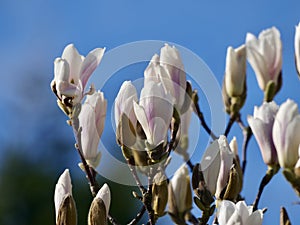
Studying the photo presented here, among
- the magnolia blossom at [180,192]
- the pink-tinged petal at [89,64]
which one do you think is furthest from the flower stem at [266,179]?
the pink-tinged petal at [89,64]

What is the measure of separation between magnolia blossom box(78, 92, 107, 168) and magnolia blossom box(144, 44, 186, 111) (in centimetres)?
6

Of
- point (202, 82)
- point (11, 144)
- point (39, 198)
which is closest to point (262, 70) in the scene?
point (202, 82)

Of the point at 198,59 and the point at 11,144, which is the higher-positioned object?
the point at 11,144

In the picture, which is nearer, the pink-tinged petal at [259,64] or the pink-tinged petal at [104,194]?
the pink-tinged petal at [104,194]

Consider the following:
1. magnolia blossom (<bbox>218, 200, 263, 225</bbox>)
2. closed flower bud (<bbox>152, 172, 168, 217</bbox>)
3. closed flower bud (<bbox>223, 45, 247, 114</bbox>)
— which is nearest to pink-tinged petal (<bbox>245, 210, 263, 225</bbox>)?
magnolia blossom (<bbox>218, 200, 263, 225</bbox>)

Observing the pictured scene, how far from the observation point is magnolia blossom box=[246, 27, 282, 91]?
3.24 ft

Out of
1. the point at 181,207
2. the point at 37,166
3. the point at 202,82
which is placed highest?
the point at 37,166

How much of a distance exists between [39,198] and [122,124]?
155 inches

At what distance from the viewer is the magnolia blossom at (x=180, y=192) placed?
3.20 ft

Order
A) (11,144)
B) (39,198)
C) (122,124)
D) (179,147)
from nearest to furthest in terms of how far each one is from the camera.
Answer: (122,124) → (179,147) → (39,198) → (11,144)

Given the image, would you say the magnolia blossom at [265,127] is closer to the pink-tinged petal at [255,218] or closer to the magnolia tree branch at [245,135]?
the magnolia tree branch at [245,135]

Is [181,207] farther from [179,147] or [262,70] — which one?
[262,70]

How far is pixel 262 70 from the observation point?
997 millimetres

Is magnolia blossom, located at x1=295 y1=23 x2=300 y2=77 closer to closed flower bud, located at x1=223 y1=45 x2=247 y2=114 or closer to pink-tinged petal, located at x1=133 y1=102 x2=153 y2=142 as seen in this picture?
closed flower bud, located at x1=223 y1=45 x2=247 y2=114
